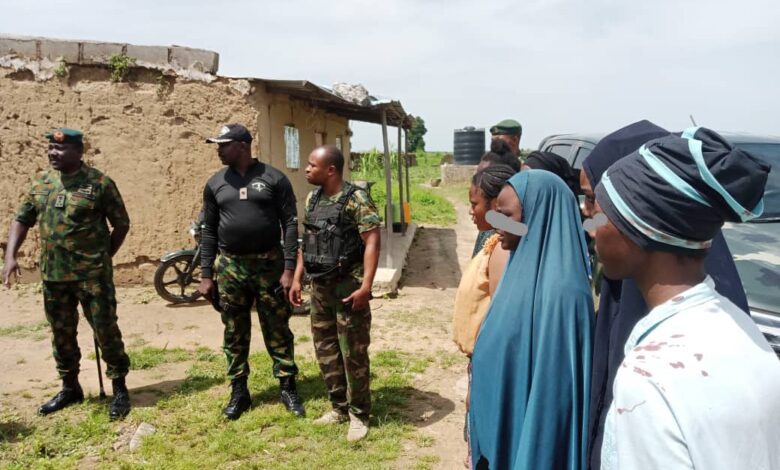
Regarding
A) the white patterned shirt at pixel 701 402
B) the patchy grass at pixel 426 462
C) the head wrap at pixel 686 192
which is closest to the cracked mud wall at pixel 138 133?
the patchy grass at pixel 426 462

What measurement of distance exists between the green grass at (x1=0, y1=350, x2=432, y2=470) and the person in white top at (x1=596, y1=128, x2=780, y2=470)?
8.77 feet

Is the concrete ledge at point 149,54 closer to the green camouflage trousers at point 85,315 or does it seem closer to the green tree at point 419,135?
the green camouflage trousers at point 85,315

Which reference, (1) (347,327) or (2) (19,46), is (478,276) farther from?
(2) (19,46)

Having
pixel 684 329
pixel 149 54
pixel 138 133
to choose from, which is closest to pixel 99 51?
pixel 149 54

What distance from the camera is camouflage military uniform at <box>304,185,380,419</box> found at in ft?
12.2

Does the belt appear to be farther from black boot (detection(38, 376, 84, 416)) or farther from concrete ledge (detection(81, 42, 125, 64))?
concrete ledge (detection(81, 42, 125, 64))

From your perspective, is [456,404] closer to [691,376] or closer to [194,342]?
[194,342]

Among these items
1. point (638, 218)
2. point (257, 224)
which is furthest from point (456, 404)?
point (638, 218)

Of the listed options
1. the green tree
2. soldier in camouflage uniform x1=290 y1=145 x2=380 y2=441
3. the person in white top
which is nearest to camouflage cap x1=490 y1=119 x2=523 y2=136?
soldier in camouflage uniform x1=290 y1=145 x2=380 y2=441

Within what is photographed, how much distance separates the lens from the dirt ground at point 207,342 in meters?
Answer: 4.19

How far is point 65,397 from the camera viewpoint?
166 inches

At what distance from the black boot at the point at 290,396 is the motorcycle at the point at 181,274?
10.9 ft

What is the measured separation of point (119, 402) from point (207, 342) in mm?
1781

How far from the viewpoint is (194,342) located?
19.3ft
